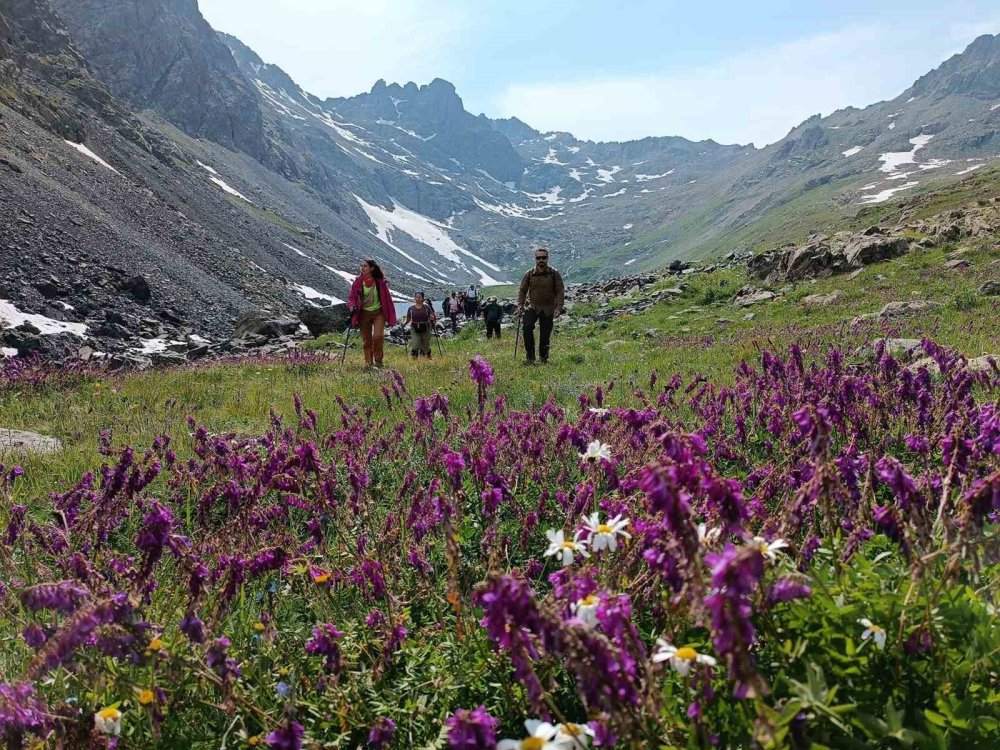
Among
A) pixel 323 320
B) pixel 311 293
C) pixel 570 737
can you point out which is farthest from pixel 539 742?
pixel 311 293

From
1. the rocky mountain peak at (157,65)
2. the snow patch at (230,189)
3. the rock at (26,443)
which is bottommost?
the rock at (26,443)

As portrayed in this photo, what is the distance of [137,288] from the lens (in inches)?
1544

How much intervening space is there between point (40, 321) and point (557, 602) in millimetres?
35452

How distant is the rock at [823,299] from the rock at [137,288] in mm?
37439

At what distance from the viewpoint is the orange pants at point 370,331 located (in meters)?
15.8

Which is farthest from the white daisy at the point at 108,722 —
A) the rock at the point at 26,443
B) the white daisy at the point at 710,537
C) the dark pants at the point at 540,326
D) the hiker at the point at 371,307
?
the hiker at the point at 371,307

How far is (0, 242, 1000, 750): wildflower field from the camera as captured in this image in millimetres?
1621

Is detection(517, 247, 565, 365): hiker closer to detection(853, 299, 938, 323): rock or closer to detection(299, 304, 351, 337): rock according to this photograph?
detection(853, 299, 938, 323): rock

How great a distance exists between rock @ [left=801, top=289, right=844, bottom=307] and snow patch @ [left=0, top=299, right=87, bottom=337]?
99.2 ft

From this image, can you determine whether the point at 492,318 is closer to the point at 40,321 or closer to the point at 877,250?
the point at 877,250

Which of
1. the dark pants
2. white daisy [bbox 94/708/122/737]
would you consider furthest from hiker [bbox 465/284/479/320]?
white daisy [bbox 94/708/122/737]

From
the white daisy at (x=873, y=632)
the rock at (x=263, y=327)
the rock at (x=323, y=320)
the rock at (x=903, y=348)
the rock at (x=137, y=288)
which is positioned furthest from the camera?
the rock at (x=137, y=288)

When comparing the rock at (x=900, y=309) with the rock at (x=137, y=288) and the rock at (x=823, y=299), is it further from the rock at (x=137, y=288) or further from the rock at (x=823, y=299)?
the rock at (x=137, y=288)

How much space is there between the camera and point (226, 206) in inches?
3551
